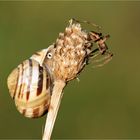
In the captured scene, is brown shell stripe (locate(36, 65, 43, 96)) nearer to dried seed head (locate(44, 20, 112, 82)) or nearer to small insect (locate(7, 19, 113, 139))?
small insect (locate(7, 19, 113, 139))

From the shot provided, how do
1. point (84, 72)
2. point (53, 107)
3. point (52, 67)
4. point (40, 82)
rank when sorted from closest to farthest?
1. point (53, 107)
2. point (52, 67)
3. point (40, 82)
4. point (84, 72)

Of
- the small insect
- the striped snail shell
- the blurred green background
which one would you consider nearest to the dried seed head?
the small insect

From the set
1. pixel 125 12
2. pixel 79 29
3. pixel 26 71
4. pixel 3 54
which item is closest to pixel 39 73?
pixel 26 71

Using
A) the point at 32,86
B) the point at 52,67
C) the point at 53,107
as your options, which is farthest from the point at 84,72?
the point at 53,107

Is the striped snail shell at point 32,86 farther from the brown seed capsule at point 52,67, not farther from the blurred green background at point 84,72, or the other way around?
the blurred green background at point 84,72

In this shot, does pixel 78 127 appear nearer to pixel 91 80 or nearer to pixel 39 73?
pixel 91 80

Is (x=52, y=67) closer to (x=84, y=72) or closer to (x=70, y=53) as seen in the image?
(x=70, y=53)

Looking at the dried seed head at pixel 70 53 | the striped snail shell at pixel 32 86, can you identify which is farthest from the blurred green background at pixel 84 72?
the dried seed head at pixel 70 53
